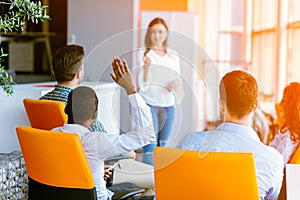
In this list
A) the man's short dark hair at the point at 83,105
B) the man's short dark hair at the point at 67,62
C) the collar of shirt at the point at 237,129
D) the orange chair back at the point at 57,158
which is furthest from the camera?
the man's short dark hair at the point at 67,62

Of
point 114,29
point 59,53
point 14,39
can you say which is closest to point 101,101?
point 59,53

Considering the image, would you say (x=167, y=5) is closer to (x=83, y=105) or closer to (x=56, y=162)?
(x=83, y=105)

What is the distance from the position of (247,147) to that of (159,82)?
245 centimetres

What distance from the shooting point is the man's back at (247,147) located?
8.98 feet

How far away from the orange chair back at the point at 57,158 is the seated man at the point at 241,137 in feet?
1.43

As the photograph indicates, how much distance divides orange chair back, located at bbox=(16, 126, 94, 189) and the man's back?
439 mm

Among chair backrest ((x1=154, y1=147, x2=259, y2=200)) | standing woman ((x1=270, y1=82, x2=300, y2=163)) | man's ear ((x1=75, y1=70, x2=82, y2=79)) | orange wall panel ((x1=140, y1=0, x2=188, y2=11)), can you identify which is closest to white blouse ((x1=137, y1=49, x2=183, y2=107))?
man's ear ((x1=75, y1=70, x2=82, y2=79))

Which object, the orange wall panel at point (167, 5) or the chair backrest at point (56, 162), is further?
the orange wall panel at point (167, 5)

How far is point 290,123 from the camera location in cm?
360

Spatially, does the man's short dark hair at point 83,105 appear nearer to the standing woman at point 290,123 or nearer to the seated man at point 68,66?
the seated man at point 68,66

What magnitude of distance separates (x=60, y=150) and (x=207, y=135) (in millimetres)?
620

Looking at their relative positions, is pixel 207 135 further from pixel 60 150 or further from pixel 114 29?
pixel 114 29

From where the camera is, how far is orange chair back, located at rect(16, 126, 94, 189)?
268 centimetres

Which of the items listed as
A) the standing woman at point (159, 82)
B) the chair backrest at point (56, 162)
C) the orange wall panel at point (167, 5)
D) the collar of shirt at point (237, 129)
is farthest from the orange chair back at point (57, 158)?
the orange wall panel at point (167, 5)
